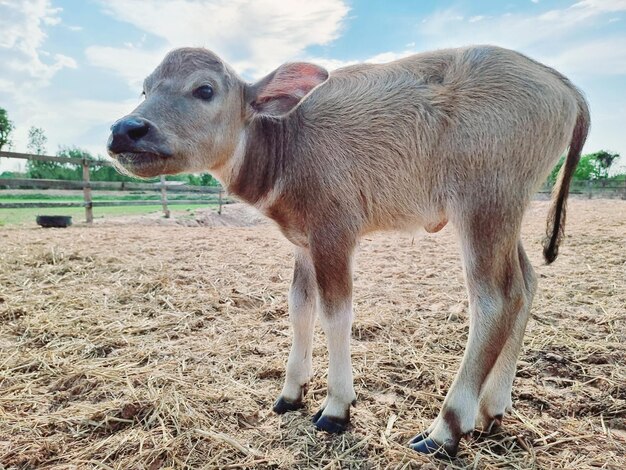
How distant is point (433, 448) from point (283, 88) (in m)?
2.14

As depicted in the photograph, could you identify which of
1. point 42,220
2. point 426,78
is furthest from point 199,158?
point 42,220

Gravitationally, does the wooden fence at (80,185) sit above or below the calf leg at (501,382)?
above

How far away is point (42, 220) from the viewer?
10.6 meters

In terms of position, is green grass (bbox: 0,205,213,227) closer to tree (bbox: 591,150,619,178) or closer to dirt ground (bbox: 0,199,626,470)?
dirt ground (bbox: 0,199,626,470)

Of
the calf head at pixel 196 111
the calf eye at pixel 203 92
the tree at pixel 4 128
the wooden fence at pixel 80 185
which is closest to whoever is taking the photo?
the calf head at pixel 196 111

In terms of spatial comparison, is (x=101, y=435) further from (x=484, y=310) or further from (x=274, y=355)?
(x=484, y=310)

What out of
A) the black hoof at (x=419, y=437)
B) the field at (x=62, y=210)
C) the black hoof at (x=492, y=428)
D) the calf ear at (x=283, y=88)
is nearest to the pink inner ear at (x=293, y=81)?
the calf ear at (x=283, y=88)

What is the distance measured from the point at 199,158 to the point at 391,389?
186 centimetres

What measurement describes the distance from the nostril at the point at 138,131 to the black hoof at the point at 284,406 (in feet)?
5.55

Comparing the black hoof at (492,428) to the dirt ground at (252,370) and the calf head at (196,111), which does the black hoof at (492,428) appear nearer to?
the dirt ground at (252,370)

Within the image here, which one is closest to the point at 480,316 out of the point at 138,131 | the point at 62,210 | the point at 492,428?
the point at 492,428

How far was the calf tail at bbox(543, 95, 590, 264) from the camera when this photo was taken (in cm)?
249

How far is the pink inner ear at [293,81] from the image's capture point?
2477 millimetres

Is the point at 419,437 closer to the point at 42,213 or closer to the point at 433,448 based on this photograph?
the point at 433,448
